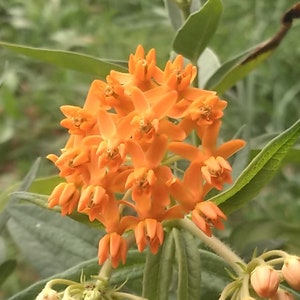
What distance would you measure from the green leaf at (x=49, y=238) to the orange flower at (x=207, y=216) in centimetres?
34

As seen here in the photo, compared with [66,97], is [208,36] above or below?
above

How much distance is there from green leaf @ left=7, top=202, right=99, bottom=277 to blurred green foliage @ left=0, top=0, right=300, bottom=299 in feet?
2.61

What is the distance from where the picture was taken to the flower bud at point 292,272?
90cm

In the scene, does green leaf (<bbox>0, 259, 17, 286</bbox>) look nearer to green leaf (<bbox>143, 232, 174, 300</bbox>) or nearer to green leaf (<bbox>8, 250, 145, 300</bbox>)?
green leaf (<bbox>8, 250, 145, 300</bbox>)

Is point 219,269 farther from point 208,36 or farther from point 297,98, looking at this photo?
point 297,98

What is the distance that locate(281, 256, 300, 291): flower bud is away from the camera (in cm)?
90

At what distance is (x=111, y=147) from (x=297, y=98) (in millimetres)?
1715

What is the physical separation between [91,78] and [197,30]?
3.55 feet

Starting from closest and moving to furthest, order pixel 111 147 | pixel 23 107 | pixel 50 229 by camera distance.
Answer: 1. pixel 111 147
2. pixel 50 229
3. pixel 23 107

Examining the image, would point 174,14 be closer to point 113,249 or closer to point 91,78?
point 113,249

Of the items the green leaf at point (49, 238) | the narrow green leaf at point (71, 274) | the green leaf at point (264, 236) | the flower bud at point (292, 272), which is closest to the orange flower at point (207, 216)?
the flower bud at point (292, 272)

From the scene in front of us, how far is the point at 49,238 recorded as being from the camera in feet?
4.12

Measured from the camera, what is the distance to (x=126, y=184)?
945 millimetres

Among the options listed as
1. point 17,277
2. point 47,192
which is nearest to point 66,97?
point 17,277
